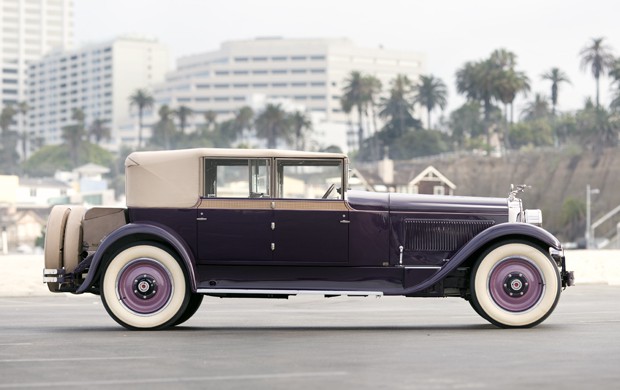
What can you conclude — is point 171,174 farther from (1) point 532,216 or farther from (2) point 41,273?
(2) point 41,273

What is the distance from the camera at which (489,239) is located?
12.7m

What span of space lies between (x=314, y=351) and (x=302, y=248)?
8.58 feet

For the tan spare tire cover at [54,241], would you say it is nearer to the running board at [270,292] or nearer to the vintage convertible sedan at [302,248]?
the vintage convertible sedan at [302,248]

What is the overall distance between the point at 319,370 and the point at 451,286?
14.4 ft

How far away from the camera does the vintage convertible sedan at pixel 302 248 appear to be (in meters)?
12.8

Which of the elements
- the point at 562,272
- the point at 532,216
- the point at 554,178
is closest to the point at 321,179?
the point at 532,216

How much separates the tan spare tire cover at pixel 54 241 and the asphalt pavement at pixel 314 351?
719mm

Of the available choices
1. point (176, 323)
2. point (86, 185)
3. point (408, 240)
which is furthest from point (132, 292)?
point (86, 185)

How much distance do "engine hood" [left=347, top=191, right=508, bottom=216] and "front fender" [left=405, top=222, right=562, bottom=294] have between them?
0.36 meters

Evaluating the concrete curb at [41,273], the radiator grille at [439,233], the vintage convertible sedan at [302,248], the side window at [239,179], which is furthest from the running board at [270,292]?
the concrete curb at [41,273]

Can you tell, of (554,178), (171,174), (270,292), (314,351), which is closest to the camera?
(314,351)

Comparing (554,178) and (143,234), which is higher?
(554,178)

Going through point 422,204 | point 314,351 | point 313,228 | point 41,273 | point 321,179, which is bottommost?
point 41,273

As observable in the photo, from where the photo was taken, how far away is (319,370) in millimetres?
8938
